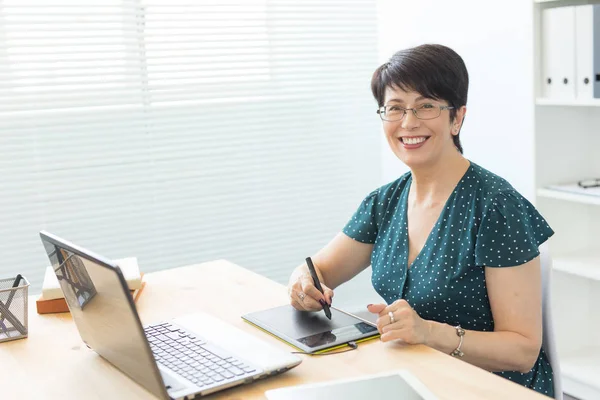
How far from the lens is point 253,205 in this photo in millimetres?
3805

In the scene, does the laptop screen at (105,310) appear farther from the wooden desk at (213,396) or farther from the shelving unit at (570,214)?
the shelving unit at (570,214)

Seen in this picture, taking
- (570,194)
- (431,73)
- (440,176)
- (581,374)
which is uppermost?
(431,73)

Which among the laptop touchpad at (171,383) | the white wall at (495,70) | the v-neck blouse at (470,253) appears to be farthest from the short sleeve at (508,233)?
the white wall at (495,70)

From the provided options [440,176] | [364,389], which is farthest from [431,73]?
[364,389]

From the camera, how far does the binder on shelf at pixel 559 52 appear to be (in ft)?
9.07

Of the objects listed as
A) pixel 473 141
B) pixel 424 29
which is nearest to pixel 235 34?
pixel 424 29

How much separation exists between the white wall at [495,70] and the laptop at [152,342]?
1788 mm

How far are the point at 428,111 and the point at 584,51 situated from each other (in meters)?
1.07

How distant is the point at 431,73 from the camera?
1.89 metres

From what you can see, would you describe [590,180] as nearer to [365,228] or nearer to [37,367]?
[365,228]

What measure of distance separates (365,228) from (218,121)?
169 centimetres

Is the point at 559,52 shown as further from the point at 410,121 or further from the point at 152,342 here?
the point at 152,342

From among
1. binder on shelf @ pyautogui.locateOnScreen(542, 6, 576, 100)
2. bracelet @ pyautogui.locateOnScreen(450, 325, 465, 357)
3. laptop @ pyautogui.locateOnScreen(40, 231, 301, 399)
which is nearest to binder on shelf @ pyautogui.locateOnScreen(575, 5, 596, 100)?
binder on shelf @ pyautogui.locateOnScreen(542, 6, 576, 100)

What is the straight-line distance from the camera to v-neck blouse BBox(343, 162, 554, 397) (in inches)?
69.7
